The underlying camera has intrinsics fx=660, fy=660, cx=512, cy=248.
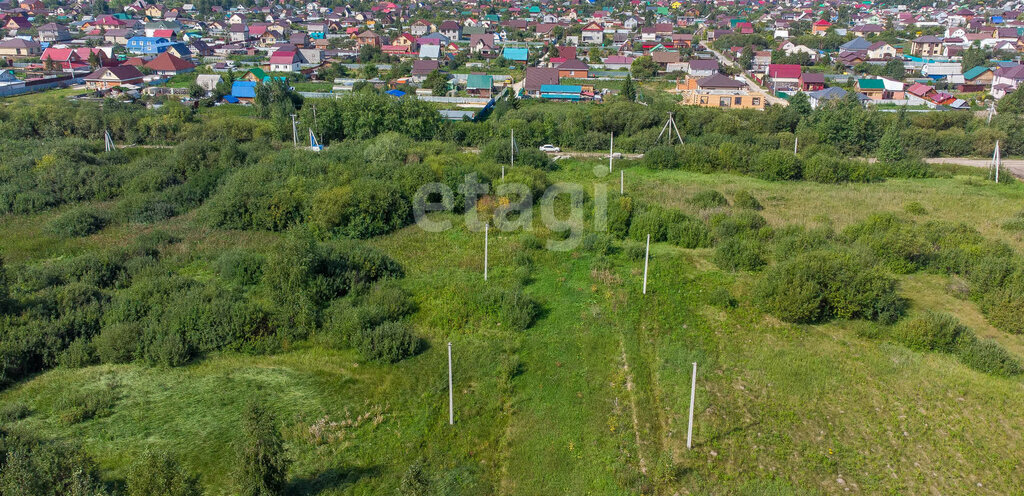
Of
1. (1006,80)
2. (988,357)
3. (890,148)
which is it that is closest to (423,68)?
(890,148)

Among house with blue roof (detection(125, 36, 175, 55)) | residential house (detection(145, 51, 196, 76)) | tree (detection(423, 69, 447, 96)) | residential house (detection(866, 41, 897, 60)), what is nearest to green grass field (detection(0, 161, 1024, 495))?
tree (detection(423, 69, 447, 96))

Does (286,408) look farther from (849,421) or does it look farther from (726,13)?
(726,13)

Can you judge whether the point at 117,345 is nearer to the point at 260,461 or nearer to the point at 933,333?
the point at 260,461

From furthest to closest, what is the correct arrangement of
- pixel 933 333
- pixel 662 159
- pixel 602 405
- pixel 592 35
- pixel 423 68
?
pixel 592 35
pixel 423 68
pixel 662 159
pixel 933 333
pixel 602 405

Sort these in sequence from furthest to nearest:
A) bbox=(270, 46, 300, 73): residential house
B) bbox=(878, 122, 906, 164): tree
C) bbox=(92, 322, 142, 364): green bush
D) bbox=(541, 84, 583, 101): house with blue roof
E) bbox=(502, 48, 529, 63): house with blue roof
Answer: bbox=(502, 48, 529, 63): house with blue roof
bbox=(270, 46, 300, 73): residential house
bbox=(541, 84, 583, 101): house with blue roof
bbox=(878, 122, 906, 164): tree
bbox=(92, 322, 142, 364): green bush

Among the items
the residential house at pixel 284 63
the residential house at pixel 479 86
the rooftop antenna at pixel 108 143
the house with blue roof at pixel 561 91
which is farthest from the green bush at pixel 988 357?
the residential house at pixel 284 63

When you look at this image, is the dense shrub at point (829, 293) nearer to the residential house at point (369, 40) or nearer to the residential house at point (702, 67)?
the residential house at point (702, 67)

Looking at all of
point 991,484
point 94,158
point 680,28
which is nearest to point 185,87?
point 94,158

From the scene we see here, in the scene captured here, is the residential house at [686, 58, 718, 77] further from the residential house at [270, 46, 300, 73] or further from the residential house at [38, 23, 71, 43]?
the residential house at [38, 23, 71, 43]
